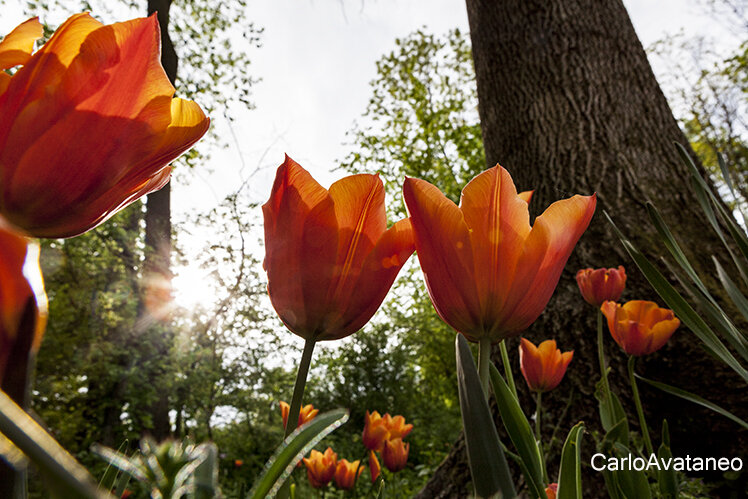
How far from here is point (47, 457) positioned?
4.4 inches

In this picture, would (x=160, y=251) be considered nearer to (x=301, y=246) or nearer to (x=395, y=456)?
(x=395, y=456)

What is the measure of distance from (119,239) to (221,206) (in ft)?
5.31

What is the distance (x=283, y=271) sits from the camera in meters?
0.39

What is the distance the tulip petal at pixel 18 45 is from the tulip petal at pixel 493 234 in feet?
1.10

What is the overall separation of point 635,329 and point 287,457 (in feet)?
3.05

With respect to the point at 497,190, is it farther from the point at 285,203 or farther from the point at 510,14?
the point at 510,14

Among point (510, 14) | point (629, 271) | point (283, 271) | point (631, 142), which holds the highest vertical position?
point (510, 14)

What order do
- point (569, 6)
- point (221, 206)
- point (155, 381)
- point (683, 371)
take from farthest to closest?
point (221, 206)
point (155, 381)
point (569, 6)
point (683, 371)

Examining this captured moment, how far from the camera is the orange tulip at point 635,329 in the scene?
0.95 metres

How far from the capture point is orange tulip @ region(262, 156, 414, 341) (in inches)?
15.3

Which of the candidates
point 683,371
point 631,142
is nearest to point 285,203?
point 683,371

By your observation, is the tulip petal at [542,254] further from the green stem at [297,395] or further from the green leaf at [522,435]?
the green stem at [297,395]

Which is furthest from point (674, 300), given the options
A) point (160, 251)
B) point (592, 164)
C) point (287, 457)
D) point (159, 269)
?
point (159, 269)

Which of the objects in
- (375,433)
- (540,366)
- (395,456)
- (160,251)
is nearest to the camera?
(540,366)
